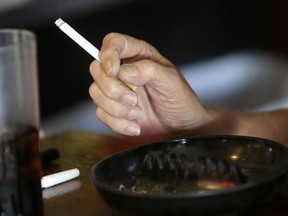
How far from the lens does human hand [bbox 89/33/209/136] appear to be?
0.96 metres

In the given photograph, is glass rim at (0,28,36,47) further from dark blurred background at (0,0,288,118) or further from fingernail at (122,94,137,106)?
dark blurred background at (0,0,288,118)

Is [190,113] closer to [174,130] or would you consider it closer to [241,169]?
[174,130]

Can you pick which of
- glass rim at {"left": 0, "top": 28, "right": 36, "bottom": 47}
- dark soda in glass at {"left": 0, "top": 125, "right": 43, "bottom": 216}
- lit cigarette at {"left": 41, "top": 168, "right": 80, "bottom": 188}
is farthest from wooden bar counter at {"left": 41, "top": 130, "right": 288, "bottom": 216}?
glass rim at {"left": 0, "top": 28, "right": 36, "bottom": 47}

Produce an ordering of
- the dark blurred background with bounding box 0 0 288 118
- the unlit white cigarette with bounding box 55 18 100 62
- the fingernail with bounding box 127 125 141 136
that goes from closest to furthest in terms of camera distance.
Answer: the unlit white cigarette with bounding box 55 18 100 62
the fingernail with bounding box 127 125 141 136
the dark blurred background with bounding box 0 0 288 118

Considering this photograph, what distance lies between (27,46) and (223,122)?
66 cm

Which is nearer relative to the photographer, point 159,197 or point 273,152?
point 159,197

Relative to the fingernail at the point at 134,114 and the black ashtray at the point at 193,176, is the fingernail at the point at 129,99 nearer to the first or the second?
the fingernail at the point at 134,114

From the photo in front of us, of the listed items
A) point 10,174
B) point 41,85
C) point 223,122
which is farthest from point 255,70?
point 10,174

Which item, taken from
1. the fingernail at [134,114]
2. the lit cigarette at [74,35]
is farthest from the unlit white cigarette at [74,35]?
the fingernail at [134,114]

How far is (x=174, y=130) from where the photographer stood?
1.15m

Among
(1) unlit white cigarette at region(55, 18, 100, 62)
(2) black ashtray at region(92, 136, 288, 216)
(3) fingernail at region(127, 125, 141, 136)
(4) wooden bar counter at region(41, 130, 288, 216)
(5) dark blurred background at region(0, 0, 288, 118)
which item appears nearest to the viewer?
(2) black ashtray at region(92, 136, 288, 216)

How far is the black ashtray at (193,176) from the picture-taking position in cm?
64

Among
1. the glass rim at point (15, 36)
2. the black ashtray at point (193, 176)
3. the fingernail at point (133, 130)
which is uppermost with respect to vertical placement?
the glass rim at point (15, 36)

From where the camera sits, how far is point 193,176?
767 millimetres
